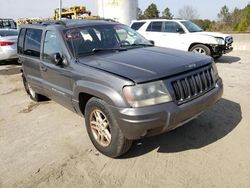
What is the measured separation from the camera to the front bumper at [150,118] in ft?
9.70

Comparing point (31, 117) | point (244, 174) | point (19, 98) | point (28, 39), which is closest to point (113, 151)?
point (244, 174)

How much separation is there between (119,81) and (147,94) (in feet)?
1.15

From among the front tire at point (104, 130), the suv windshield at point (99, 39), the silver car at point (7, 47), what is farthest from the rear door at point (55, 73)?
the silver car at point (7, 47)

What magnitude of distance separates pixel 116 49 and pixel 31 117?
7.66 ft

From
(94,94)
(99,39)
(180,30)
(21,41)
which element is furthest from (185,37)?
(94,94)

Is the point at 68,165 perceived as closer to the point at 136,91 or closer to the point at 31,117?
the point at 136,91

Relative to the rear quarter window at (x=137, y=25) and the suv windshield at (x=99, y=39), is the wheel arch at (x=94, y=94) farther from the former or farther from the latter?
the rear quarter window at (x=137, y=25)

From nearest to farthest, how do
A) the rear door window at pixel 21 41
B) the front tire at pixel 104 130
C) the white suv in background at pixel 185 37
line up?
the front tire at pixel 104 130, the rear door window at pixel 21 41, the white suv in background at pixel 185 37

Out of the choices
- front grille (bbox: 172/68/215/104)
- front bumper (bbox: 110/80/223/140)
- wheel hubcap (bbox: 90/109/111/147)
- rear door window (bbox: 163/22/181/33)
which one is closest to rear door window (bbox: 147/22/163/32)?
rear door window (bbox: 163/22/181/33)

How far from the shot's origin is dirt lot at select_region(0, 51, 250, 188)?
3.11 meters

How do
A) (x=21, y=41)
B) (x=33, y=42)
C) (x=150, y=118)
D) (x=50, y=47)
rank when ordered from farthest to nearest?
1. (x=21, y=41)
2. (x=33, y=42)
3. (x=50, y=47)
4. (x=150, y=118)

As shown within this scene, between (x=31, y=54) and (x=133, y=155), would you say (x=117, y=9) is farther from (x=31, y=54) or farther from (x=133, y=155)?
(x=133, y=155)

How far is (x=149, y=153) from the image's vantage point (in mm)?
3648

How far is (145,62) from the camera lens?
3432mm
